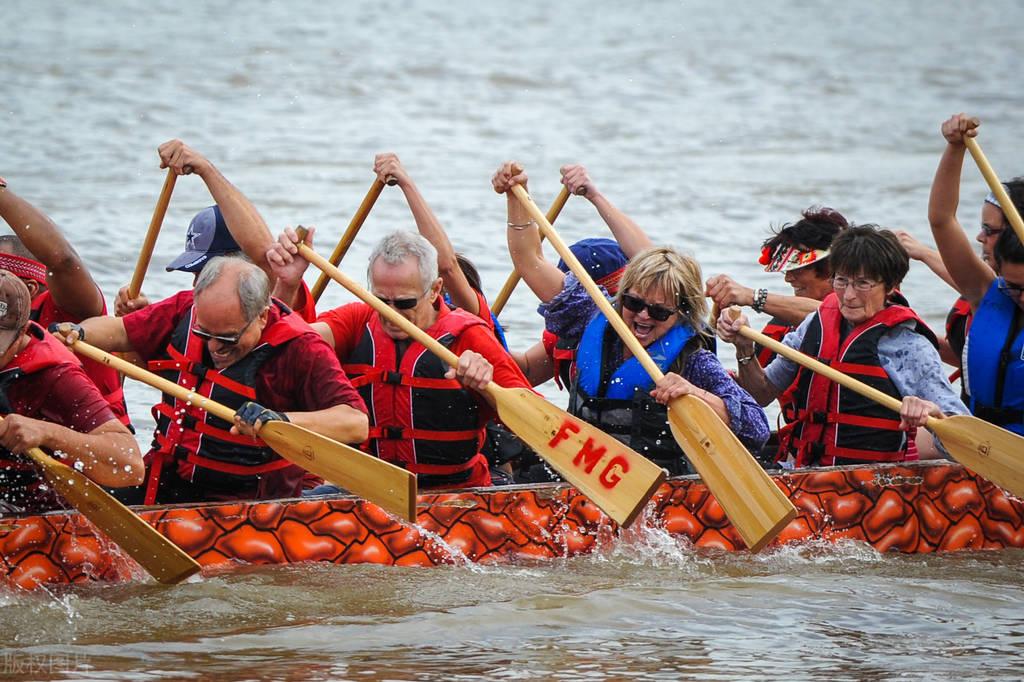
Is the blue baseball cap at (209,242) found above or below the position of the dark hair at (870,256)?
below

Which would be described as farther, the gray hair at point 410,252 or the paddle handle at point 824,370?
the paddle handle at point 824,370

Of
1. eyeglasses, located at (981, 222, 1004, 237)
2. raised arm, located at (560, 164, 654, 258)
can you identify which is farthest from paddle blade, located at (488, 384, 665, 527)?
eyeglasses, located at (981, 222, 1004, 237)

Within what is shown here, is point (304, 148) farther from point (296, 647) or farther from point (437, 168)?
point (296, 647)

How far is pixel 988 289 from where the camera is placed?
582cm

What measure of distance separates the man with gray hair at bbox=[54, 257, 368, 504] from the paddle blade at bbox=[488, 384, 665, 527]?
20.6 inches

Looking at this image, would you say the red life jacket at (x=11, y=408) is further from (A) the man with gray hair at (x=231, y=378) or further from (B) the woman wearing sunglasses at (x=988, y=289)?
(B) the woman wearing sunglasses at (x=988, y=289)

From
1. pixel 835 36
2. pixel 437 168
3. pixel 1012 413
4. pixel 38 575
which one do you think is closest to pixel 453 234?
pixel 437 168

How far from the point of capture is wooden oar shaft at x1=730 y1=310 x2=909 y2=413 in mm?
5332

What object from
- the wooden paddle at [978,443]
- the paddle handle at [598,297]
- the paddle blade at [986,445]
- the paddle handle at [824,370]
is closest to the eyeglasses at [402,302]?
the paddle handle at [598,297]

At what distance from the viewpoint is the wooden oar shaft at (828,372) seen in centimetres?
533

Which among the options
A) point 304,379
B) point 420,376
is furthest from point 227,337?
point 420,376

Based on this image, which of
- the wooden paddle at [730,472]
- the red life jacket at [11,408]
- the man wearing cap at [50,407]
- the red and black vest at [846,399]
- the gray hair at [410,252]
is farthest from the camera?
the red and black vest at [846,399]

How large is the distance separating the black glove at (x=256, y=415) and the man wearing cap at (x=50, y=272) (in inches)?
27.8

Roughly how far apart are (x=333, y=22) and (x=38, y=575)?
2317 centimetres
